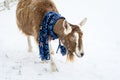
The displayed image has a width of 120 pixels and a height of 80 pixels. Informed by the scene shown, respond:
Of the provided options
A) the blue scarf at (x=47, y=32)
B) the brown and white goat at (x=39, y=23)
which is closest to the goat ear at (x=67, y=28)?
the brown and white goat at (x=39, y=23)

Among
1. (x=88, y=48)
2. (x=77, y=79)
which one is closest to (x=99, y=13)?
(x=88, y=48)

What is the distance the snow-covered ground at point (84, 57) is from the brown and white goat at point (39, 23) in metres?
0.49

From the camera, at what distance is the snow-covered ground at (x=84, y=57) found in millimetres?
8891

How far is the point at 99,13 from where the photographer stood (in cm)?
1812

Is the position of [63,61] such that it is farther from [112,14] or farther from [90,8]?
[90,8]

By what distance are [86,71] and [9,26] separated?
23.3ft

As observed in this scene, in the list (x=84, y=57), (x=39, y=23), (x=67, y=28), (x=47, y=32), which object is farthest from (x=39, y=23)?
(x=84, y=57)

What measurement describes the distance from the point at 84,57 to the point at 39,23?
231 centimetres

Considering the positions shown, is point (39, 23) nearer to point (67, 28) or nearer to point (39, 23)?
point (39, 23)

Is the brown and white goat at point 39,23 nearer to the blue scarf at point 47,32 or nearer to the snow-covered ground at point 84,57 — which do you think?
the blue scarf at point 47,32

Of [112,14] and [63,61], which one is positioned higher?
[112,14]

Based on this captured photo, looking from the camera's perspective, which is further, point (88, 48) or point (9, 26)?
point (9, 26)

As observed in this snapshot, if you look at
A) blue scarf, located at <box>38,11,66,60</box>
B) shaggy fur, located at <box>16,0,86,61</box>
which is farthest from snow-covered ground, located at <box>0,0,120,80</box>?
shaggy fur, located at <box>16,0,86,61</box>

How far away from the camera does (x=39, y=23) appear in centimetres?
912
